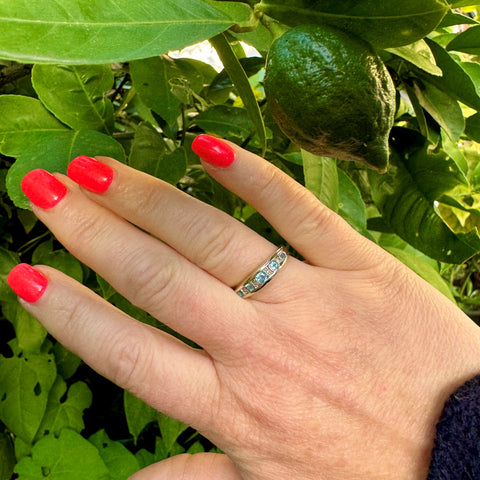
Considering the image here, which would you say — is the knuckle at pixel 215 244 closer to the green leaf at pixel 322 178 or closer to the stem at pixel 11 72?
the green leaf at pixel 322 178

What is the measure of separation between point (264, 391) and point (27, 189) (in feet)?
0.88

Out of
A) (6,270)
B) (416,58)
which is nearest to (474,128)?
(416,58)

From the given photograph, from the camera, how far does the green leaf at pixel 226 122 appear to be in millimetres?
562

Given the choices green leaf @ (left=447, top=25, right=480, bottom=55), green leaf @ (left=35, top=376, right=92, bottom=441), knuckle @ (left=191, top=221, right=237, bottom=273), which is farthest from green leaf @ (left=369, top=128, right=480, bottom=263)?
green leaf @ (left=35, top=376, right=92, bottom=441)

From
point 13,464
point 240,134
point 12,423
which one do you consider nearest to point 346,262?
point 240,134

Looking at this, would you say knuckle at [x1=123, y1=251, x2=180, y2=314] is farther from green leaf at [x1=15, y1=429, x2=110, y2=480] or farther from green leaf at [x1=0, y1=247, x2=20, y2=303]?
green leaf at [x1=15, y1=429, x2=110, y2=480]

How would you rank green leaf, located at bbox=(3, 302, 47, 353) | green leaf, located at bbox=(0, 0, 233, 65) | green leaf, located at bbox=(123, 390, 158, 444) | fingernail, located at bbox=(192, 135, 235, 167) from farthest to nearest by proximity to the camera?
1. green leaf, located at bbox=(123, 390, 158, 444)
2. green leaf, located at bbox=(3, 302, 47, 353)
3. fingernail, located at bbox=(192, 135, 235, 167)
4. green leaf, located at bbox=(0, 0, 233, 65)

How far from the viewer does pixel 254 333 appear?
0.48 meters

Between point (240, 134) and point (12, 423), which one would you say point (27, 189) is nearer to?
point (240, 134)

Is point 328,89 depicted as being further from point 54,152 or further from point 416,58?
point 54,152

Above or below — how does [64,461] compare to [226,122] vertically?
below

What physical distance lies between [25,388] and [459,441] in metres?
0.59

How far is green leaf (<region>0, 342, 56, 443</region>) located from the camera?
0.78 metres

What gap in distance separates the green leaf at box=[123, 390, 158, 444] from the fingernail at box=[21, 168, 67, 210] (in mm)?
415
